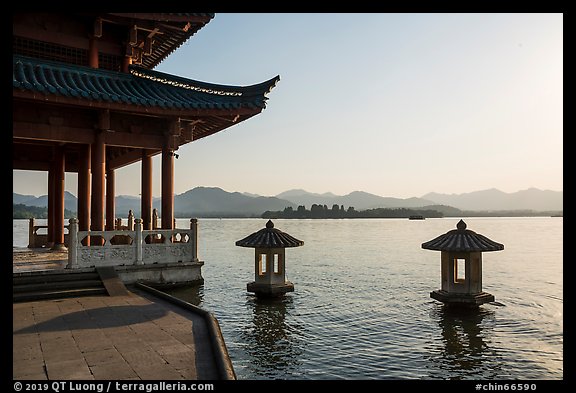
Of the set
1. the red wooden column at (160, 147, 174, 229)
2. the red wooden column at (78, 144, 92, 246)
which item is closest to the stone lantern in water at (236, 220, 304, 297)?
the red wooden column at (160, 147, 174, 229)

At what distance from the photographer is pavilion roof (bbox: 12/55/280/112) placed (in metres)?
12.6

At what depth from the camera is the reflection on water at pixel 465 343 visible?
8483 millimetres

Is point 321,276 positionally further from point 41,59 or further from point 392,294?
point 41,59

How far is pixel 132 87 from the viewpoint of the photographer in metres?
14.9

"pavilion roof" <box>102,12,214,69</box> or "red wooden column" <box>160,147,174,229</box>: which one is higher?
"pavilion roof" <box>102,12,214,69</box>

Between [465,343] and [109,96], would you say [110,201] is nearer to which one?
[109,96]

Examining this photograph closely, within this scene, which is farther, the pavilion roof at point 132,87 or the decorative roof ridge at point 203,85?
the decorative roof ridge at point 203,85

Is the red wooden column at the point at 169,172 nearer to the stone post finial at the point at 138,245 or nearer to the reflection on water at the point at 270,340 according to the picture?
the stone post finial at the point at 138,245

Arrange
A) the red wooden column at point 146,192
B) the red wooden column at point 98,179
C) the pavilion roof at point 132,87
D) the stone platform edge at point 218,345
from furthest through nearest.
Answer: the red wooden column at point 146,192 < the red wooden column at point 98,179 < the pavilion roof at point 132,87 < the stone platform edge at point 218,345

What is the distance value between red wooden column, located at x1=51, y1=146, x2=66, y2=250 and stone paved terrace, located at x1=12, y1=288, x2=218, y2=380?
10.4m

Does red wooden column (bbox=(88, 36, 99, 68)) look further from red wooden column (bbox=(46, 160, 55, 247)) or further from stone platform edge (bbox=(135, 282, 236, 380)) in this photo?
stone platform edge (bbox=(135, 282, 236, 380))

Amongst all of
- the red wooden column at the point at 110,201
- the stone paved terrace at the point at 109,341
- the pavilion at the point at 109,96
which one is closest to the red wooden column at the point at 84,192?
the pavilion at the point at 109,96

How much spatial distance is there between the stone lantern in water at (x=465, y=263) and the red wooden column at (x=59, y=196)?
1612cm

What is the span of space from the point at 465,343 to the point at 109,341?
25.3ft
